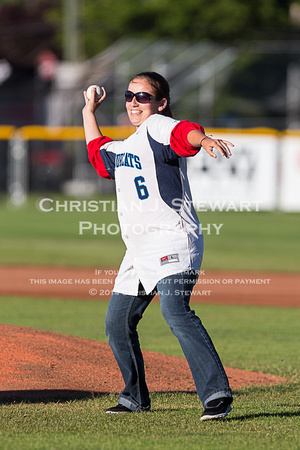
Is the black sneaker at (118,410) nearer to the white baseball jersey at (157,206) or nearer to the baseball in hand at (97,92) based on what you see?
the white baseball jersey at (157,206)

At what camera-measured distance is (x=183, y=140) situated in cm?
423

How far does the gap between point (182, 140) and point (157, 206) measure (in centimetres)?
41

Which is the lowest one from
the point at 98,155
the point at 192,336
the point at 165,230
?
the point at 192,336

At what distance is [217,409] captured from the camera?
14.5 feet

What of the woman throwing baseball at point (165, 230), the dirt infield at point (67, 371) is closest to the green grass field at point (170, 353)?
the dirt infield at point (67, 371)

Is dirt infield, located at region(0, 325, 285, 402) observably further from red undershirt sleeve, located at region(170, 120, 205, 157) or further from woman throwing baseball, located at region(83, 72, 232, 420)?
red undershirt sleeve, located at region(170, 120, 205, 157)

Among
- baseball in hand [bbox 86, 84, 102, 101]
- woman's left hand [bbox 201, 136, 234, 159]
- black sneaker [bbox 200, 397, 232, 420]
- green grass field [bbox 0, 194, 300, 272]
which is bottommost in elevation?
green grass field [bbox 0, 194, 300, 272]

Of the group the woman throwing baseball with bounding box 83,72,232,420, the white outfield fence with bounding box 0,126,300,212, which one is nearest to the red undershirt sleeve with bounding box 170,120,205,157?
the woman throwing baseball with bounding box 83,72,232,420

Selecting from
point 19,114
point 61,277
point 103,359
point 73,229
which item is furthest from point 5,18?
point 103,359

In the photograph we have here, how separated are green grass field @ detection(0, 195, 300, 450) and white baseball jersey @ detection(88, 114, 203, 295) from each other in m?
0.84

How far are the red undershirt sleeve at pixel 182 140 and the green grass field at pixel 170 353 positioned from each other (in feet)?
4.87

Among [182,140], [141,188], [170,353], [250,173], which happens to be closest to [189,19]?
[250,173]

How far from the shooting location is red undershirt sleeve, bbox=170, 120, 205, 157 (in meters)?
4.22

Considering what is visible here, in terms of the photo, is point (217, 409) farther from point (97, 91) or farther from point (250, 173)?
point (250, 173)
